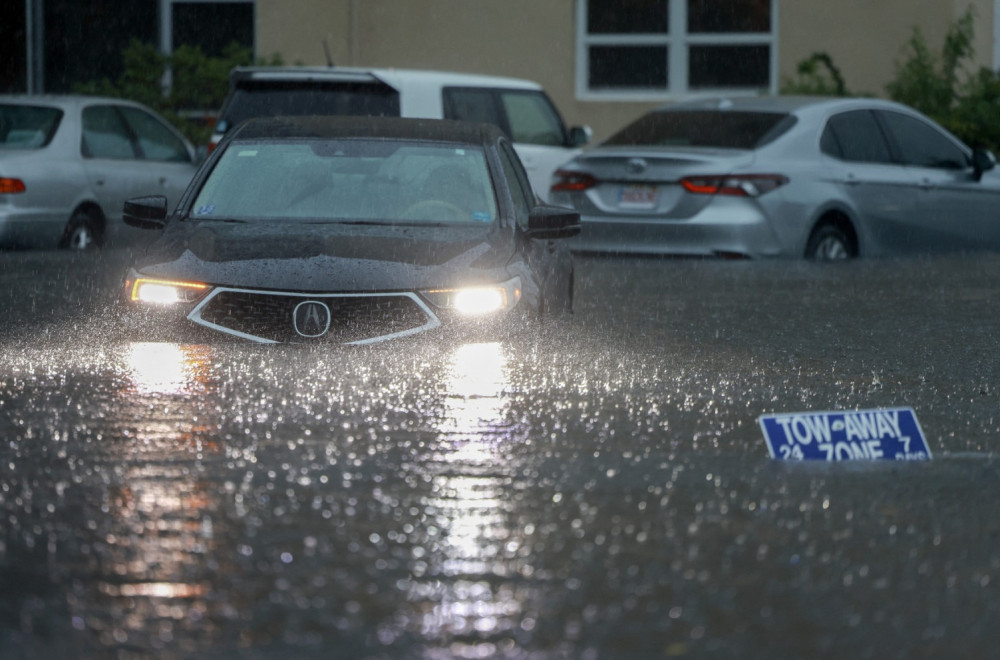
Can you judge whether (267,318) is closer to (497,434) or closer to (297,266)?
(297,266)

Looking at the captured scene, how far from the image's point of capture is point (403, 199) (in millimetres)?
10055

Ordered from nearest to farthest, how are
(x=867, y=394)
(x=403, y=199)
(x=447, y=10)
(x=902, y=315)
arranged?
(x=867, y=394) < (x=403, y=199) < (x=902, y=315) < (x=447, y=10)

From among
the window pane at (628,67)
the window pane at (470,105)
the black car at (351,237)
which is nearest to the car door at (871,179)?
the window pane at (470,105)

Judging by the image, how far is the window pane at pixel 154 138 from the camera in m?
19.0

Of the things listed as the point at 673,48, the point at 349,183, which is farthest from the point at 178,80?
the point at 349,183

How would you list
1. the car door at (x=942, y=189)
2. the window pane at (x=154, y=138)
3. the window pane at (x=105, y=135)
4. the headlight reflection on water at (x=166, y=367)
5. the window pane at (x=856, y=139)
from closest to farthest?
1. the headlight reflection on water at (x=166, y=367)
2. the window pane at (x=856, y=139)
3. the car door at (x=942, y=189)
4. the window pane at (x=105, y=135)
5. the window pane at (x=154, y=138)

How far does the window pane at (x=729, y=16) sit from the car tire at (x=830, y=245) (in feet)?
32.6

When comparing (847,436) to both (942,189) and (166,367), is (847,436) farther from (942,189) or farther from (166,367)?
(942,189)

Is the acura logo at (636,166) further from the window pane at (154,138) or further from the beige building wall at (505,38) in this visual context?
the beige building wall at (505,38)

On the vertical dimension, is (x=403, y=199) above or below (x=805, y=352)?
above

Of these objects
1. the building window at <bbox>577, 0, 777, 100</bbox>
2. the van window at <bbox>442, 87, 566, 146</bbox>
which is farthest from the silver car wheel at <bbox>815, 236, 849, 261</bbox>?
the building window at <bbox>577, 0, 777, 100</bbox>

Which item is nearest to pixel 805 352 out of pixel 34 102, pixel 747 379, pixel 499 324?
pixel 747 379

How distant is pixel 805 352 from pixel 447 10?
623 inches

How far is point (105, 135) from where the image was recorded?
60.4 feet
